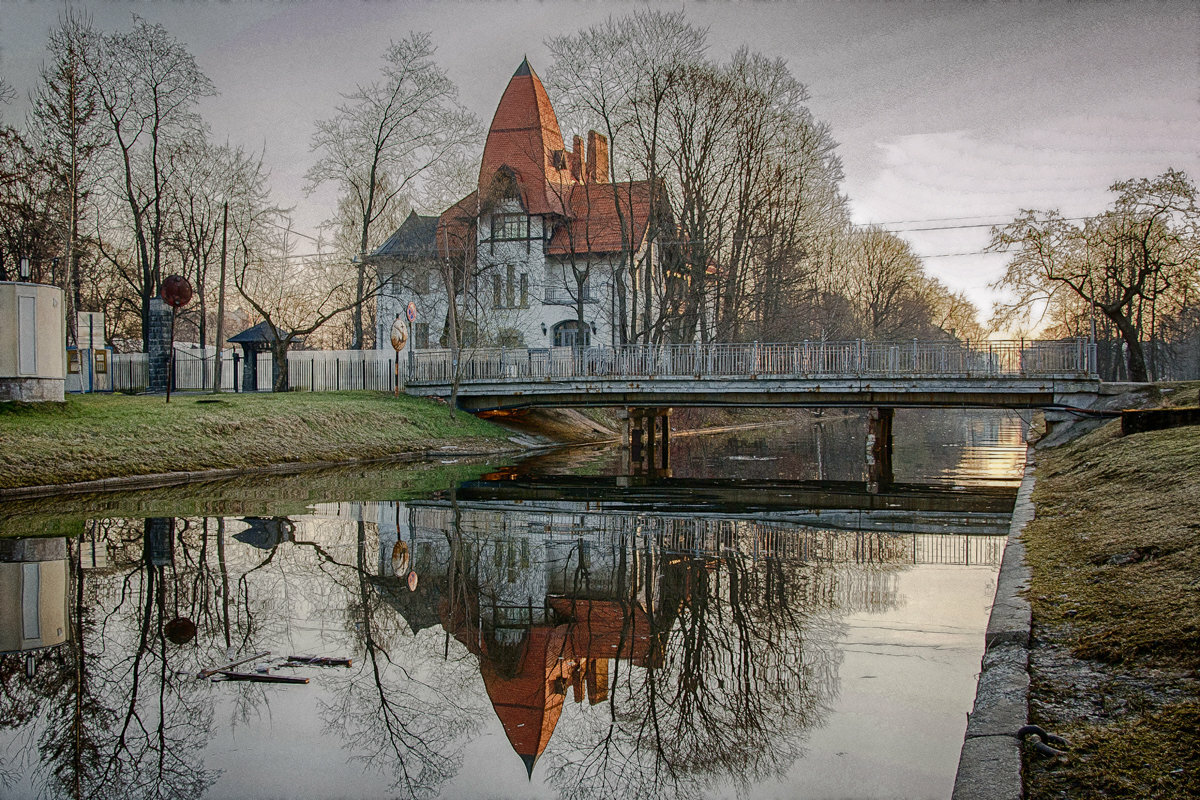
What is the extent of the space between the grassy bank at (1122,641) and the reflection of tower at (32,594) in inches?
258

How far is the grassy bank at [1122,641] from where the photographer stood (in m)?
4.12

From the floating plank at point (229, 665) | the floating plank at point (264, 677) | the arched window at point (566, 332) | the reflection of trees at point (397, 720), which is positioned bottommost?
the reflection of trees at point (397, 720)

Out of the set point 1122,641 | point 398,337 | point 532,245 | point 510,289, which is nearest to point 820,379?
point 398,337

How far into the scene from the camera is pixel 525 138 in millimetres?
A: 50969

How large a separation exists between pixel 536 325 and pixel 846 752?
147 ft

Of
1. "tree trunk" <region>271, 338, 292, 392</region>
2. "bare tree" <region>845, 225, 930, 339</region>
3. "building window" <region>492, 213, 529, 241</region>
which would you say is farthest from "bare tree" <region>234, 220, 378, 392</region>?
"bare tree" <region>845, 225, 930, 339</region>

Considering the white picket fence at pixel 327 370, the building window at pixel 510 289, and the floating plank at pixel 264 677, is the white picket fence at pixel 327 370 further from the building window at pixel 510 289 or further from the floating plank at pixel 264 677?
the floating plank at pixel 264 677

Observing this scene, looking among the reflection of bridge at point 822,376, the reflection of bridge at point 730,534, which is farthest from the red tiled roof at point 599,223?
the reflection of bridge at point 730,534

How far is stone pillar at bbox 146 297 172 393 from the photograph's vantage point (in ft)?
97.5

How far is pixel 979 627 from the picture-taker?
784 cm

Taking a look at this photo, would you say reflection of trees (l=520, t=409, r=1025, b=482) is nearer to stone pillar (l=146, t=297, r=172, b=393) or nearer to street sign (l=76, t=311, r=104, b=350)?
stone pillar (l=146, t=297, r=172, b=393)

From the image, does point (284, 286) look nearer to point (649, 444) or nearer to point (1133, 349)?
point (649, 444)

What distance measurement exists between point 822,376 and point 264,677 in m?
23.3

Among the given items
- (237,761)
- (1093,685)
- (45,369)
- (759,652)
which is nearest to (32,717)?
(237,761)
